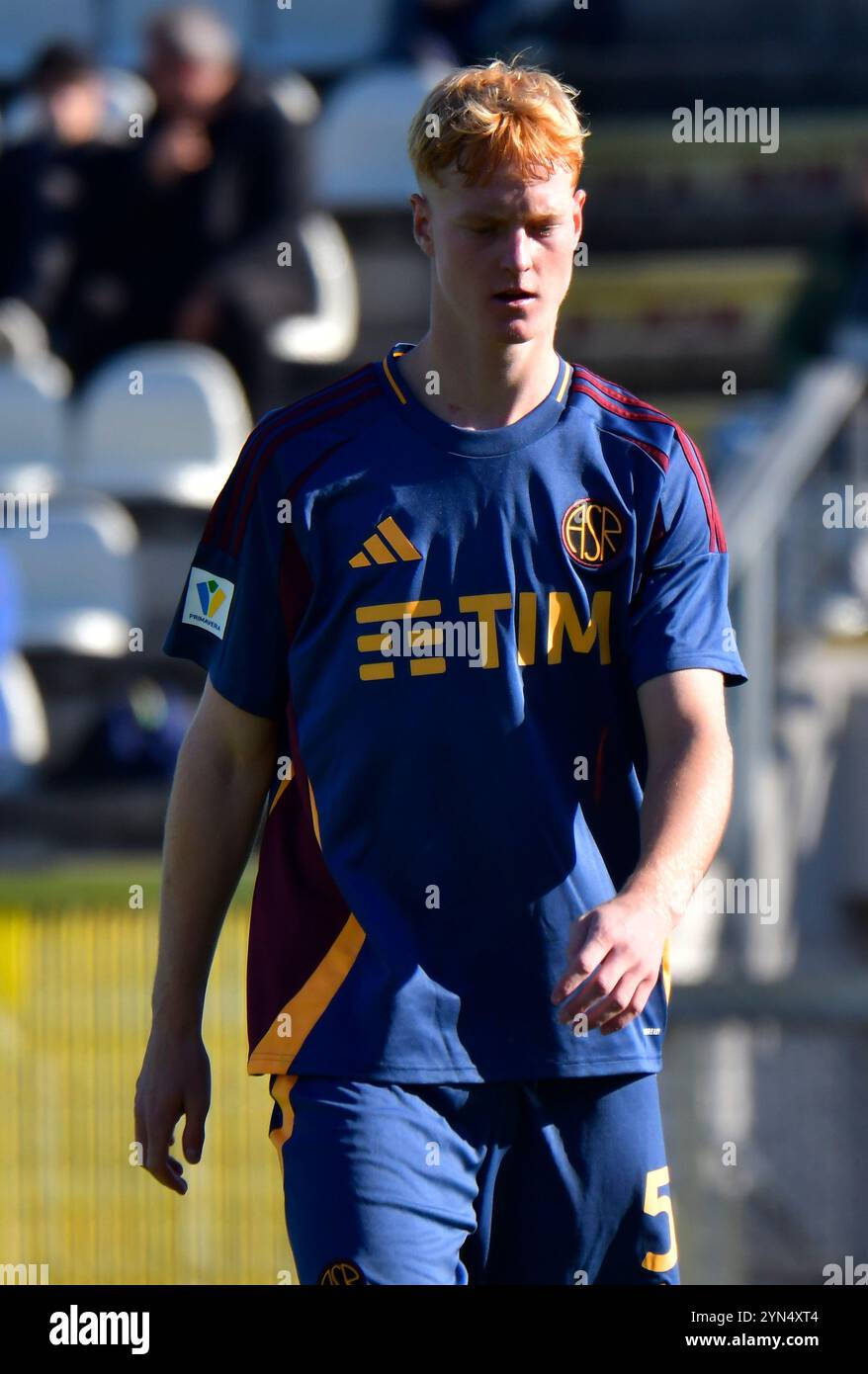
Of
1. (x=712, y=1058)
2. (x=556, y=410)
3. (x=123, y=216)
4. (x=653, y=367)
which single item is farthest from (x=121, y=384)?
A: (x=556, y=410)

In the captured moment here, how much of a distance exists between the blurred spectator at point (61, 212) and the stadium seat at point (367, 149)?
0.98m

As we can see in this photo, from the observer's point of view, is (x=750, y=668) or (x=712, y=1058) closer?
(x=712, y=1058)

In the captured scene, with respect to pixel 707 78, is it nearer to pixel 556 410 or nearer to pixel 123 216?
pixel 123 216

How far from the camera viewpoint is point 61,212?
30.6 feet

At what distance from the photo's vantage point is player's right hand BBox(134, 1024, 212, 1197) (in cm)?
237

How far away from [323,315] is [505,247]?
23.0 feet

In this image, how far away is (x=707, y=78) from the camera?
1134cm

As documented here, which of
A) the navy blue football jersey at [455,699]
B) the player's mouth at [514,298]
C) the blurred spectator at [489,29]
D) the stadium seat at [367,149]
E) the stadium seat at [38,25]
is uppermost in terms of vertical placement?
the stadium seat at [38,25]

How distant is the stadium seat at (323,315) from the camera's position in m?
8.91

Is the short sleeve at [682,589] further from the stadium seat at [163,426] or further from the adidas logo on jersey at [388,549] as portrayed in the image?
the stadium seat at [163,426]
